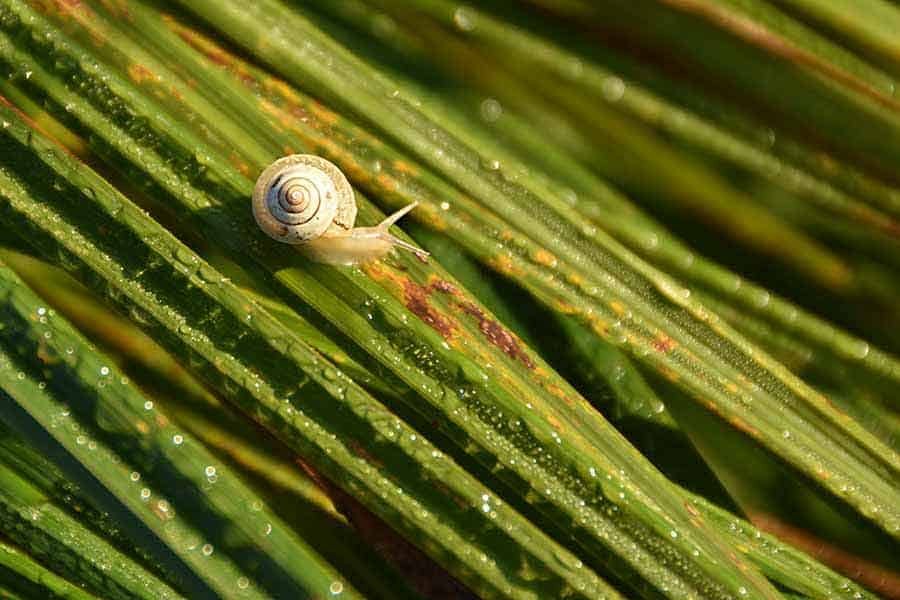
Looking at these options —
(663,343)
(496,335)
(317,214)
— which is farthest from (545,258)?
(317,214)

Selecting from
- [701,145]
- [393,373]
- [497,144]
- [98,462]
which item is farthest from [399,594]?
[701,145]

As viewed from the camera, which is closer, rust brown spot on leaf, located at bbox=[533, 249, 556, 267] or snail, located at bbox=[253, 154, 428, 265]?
snail, located at bbox=[253, 154, 428, 265]

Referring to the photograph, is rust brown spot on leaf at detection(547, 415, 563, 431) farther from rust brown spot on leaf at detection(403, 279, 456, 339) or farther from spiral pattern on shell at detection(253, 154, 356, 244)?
spiral pattern on shell at detection(253, 154, 356, 244)

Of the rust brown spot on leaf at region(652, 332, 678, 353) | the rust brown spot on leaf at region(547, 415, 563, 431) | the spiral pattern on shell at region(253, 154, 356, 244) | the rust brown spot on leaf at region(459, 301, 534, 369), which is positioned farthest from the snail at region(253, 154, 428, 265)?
the rust brown spot on leaf at region(652, 332, 678, 353)

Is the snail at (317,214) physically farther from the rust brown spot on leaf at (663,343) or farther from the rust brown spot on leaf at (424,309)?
the rust brown spot on leaf at (663,343)

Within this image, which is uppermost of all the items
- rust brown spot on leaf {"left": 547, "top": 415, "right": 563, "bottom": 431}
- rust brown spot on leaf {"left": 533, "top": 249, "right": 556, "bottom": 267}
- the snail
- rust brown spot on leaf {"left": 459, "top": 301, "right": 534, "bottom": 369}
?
the snail

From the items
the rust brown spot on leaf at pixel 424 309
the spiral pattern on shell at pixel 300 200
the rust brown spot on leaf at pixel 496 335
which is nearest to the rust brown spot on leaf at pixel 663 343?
the rust brown spot on leaf at pixel 496 335

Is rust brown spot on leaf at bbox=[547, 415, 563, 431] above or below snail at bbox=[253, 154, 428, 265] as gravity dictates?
below
